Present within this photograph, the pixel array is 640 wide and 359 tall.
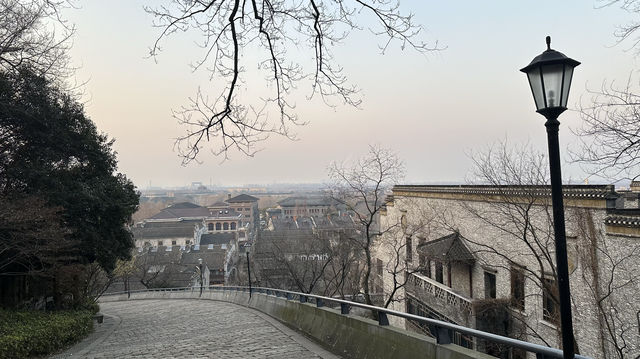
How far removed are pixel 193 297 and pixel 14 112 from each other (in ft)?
58.1

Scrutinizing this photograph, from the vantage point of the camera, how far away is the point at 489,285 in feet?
59.3

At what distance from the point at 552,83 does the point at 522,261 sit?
45.1 feet

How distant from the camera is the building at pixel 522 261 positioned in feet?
38.3

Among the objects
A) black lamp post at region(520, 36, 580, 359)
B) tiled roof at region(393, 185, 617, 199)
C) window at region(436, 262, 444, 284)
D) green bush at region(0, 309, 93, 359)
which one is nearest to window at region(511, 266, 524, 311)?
tiled roof at region(393, 185, 617, 199)

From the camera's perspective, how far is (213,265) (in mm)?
53250

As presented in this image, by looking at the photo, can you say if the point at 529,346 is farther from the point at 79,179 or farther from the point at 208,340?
the point at 79,179

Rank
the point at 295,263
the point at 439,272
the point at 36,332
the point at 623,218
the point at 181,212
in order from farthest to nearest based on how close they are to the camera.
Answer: the point at 181,212 → the point at 295,263 → the point at 439,272 → the point at 623,218 → the point at 36,332

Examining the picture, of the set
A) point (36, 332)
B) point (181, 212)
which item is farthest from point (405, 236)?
point (181, 212)

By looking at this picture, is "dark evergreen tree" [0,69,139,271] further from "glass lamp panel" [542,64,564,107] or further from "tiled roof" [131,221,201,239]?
"tiled roof" [131,221,201,239]

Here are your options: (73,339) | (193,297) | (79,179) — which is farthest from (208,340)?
(193,297)

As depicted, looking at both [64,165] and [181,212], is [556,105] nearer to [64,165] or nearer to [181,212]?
[64,165]

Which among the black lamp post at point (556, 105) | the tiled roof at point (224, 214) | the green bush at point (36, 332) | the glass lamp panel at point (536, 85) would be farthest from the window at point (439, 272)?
the tiled roof at point (224, 214)

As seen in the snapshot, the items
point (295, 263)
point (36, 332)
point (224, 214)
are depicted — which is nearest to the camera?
point (36, 332)

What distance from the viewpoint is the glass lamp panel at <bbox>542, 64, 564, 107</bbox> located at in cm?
337
